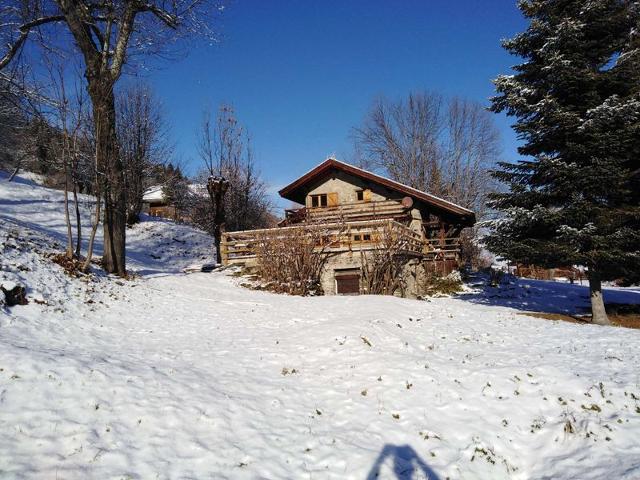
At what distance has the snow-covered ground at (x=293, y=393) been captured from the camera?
14.3 ft

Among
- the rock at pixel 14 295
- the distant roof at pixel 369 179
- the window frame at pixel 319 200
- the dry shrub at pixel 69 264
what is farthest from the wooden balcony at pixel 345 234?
the rock at pixel 14 295

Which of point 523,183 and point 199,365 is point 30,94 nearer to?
point 199,365

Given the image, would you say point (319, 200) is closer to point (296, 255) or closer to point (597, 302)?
point (296, 255)

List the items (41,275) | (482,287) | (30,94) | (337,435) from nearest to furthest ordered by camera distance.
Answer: (337,435) < (41,275) < (30,94) < (482,287)

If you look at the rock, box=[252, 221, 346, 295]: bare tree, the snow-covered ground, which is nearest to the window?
box=[252, 221, 346, 295]: bare tree

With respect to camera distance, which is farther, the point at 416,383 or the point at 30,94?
the point at 30,94

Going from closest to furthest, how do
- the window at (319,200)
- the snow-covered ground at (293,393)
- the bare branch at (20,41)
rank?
the snow-covered ground at (293,393)
the bare branch at (20,41)
the window at (319,200)

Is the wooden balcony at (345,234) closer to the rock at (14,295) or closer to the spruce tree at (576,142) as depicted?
the spruce tree at (576,142)

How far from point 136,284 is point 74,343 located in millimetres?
6266

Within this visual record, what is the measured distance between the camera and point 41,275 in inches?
378

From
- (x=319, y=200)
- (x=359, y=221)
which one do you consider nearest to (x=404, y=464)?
(x=359, y=221)

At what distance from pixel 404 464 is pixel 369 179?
19851 mm

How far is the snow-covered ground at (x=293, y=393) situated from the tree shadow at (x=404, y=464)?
2cm

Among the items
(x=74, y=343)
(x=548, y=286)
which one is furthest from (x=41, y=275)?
(x=548, y=286)
